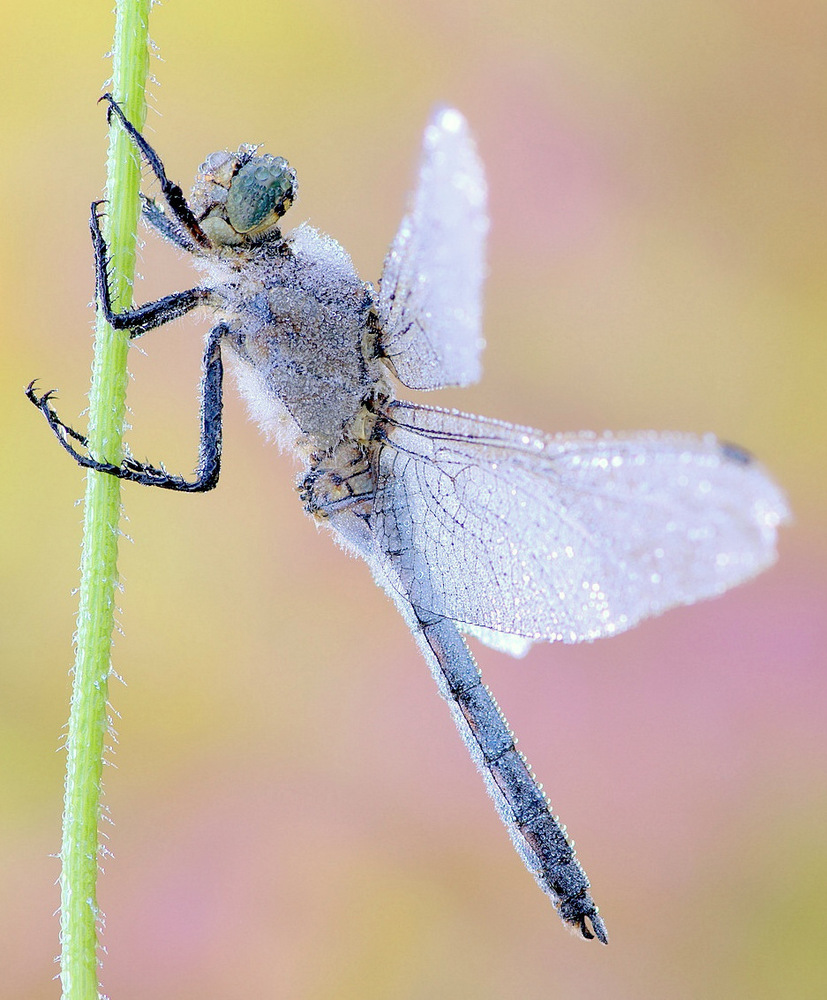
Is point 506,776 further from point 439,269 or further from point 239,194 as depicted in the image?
point 239,194

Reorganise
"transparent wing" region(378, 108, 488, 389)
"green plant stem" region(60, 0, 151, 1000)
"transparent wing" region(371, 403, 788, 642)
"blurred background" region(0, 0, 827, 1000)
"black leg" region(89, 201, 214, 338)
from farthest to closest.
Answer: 1. "blurred background" region(0, 0, 827, 1000)
2. "transparent wing" region(378, 108, 488, 389)
3. "transparent wing" region(371, 403, 788, 642)
4. "black leg" region(89, 201, 214, 338)
5. "green plant stem" region(60, 0, 151, 1000)

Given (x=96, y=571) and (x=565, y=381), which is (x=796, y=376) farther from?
(x=96, y=571)

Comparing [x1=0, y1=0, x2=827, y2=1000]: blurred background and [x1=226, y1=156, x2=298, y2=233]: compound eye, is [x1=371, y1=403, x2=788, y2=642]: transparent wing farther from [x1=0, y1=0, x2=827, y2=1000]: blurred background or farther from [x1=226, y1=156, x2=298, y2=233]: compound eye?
[x1=0, y1=0, x2=827, y2=1000]: blurred background

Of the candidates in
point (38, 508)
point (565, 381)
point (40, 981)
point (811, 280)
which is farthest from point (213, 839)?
point (811, 280)

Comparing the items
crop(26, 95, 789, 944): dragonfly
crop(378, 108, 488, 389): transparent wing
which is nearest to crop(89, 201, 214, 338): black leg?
crop(26, 95, 789, 944): dragonfly

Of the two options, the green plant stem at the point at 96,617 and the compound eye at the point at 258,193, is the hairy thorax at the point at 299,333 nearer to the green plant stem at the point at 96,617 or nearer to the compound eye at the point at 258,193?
the compound eye at the point at 258,193

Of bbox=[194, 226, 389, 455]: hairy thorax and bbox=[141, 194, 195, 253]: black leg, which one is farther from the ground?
bbox=[141, 194, 195, 253]: black leg
